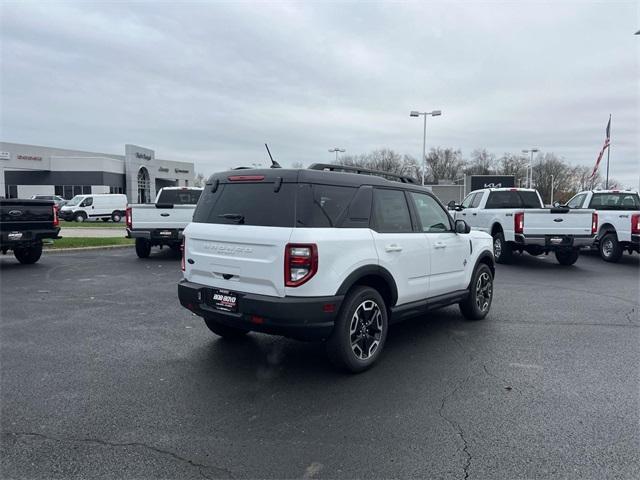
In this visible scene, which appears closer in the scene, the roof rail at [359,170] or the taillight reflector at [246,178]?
the taillight reflector at [246,178]

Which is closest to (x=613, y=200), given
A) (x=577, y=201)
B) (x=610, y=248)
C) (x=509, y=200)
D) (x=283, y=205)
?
(x=577, y=201)

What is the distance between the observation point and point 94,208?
33.2 m

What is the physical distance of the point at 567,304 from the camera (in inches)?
311

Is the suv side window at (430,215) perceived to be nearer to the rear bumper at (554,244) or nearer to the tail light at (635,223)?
the rear bumper at (554,244)

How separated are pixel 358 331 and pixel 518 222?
8681mm

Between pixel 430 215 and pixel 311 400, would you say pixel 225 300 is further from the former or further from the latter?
pixel 430 215

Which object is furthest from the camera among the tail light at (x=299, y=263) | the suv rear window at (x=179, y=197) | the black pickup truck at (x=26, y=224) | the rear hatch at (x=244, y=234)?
the suv rear window at (x=179, y=197)

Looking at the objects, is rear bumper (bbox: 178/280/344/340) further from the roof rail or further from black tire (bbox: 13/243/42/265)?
black tire (bbox: 13/243/42/265)

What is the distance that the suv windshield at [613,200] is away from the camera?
1431cm

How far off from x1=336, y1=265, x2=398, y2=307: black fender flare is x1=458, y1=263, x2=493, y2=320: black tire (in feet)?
6.52

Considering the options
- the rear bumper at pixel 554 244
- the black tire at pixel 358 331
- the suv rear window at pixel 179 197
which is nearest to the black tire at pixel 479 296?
the black tire at pixel 358 331

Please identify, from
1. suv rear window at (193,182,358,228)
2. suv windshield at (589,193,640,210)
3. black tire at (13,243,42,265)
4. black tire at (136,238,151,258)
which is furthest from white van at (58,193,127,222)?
suv rear window at (193,182,358,228)

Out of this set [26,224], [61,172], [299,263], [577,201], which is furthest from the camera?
[61,172]

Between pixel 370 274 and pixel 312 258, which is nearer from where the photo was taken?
pixel 312 258
